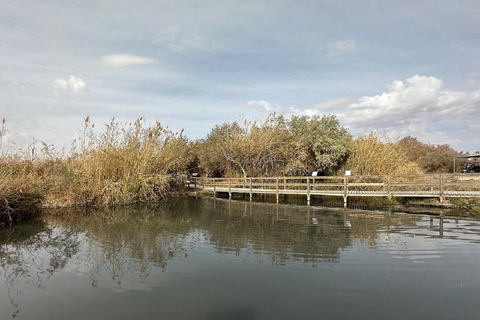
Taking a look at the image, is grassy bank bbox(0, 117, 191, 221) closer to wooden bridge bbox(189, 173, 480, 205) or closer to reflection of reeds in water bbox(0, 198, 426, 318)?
reflection of reeds in water bbox(0, 198, 426, 318)

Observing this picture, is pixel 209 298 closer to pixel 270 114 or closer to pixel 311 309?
pixel 311 309

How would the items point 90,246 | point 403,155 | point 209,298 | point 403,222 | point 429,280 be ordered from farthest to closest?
point 403,155 < point 403,222 < point 90,246 < point 429,280 < point 209,298

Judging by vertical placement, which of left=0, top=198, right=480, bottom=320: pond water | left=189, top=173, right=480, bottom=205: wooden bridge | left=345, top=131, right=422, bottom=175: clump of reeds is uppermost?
left=345, top=131, right=422, bottom=175: clump of reeds

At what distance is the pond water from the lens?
439 centimetres

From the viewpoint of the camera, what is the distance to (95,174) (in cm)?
1485

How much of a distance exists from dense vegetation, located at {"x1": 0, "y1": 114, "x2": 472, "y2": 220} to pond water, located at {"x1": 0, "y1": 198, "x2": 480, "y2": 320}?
3437 millimetres

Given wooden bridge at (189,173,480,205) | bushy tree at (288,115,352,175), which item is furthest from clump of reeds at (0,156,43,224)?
bushy tree at (288,115,352,175)

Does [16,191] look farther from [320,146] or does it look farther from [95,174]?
[320,146]

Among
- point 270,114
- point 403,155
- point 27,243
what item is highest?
point 270,114

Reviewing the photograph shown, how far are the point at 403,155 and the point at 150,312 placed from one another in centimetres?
1989

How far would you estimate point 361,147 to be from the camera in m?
20.1

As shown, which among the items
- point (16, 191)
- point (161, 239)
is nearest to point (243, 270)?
point (161, 239)

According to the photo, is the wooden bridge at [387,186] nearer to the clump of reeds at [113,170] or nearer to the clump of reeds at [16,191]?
the clump of reeds at [113,170]

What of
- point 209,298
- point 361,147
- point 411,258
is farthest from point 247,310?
point 361,147
